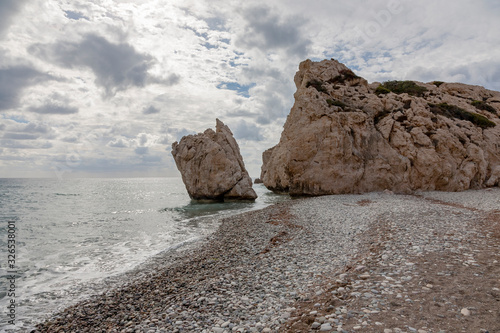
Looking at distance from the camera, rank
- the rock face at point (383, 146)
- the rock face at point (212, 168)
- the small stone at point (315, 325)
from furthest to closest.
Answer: the rock face at point (212, 168)
the rock face at point (383, 146)
the small stone at point (315, 325)

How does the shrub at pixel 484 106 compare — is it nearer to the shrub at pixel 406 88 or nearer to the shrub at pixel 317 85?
the shrub at pixel 406 88

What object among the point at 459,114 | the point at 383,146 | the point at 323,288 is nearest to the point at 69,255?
the point at 323,288

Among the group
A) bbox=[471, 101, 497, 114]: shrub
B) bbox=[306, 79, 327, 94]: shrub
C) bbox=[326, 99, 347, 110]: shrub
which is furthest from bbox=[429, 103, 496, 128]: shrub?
bbox=[306, 79, 327, 94]: shrub

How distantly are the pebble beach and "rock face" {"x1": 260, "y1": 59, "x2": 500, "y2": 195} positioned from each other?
1039 inches

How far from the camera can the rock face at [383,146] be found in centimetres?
4009

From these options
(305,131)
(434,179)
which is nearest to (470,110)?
(434,179)

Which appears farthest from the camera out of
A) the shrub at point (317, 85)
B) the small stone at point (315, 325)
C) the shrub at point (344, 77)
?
the shrub at point (344, 77)

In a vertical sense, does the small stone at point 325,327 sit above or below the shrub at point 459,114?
below

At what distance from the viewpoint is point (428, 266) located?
816 cm

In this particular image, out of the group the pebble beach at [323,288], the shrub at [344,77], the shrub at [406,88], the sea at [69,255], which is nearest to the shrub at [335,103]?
the shrub at [344,77]

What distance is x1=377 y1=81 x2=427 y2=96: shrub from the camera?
175 ft

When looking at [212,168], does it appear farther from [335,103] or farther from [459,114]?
[459,114]

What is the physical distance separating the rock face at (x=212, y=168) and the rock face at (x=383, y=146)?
844 centimetres

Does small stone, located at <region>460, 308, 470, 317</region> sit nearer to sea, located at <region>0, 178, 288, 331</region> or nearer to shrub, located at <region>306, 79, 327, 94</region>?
sea, located at <region>0, 178, 288, 331</region>
